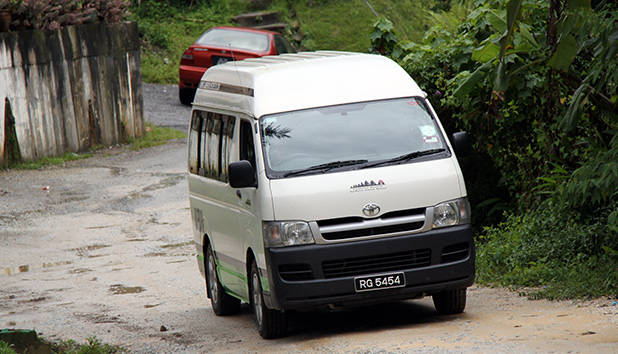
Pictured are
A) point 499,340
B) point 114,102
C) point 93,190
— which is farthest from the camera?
point 114,102

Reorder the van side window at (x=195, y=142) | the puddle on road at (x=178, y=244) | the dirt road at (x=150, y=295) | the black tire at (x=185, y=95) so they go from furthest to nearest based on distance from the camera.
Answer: the black tire at (x=185, y=95), the puddle on road at (x=178, y=244), the van side window at (x=195, y=142), the dirt road at (x=150, y=295)

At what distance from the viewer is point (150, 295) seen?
44.6ft

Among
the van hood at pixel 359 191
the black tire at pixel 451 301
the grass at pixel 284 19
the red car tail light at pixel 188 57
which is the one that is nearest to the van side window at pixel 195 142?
the van hood at pixel 359 191

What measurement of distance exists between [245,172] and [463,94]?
323cm

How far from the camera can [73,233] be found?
17.9 m

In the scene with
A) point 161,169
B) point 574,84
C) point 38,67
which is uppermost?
point 574,84

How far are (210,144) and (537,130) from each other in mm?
3706

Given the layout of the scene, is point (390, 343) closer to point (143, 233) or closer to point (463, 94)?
point (463, 94)

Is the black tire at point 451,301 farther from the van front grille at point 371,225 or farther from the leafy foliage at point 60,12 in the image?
the leafy foliage at point 60,12

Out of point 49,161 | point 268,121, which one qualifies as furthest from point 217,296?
point 49,161

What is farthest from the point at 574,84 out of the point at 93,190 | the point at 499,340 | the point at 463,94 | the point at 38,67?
the point at 38,67

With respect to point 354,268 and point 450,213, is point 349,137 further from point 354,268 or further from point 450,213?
point 354,268

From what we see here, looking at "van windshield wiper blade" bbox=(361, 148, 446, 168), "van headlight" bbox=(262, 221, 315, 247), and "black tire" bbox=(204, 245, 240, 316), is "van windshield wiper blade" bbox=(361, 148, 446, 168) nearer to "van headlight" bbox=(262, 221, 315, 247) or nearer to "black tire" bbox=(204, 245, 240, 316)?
"van headlight" bbox=(262, 221, 315, 247)

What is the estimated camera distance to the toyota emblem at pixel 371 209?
9.30 m
